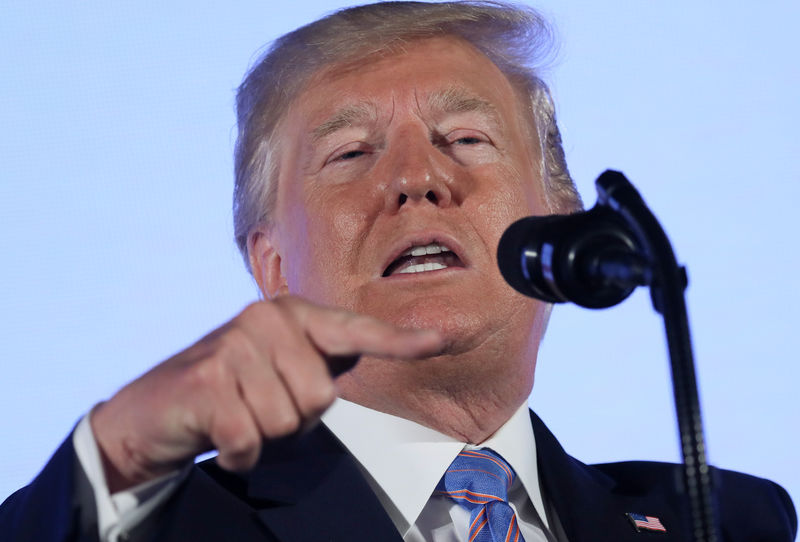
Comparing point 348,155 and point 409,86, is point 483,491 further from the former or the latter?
point 409,86

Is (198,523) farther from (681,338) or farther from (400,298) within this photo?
(681,338)

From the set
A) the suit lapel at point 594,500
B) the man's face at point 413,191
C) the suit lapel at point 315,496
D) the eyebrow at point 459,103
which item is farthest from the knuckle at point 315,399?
the eyebrow at point 459,103

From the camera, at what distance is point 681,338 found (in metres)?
1.17

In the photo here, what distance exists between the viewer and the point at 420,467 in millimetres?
2121

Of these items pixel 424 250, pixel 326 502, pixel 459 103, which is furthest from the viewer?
pixel 459 103

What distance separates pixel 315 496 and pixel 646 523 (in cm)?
86

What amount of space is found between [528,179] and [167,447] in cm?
141

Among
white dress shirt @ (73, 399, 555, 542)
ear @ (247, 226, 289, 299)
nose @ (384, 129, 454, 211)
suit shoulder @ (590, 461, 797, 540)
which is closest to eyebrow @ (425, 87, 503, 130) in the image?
nose @ (384, 129, 454, 211)

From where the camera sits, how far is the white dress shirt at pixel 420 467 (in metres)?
2.08

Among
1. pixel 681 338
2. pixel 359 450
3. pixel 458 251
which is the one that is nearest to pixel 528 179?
pixel 458 251

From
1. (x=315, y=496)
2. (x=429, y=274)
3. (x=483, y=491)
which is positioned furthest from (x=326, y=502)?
(x=429, y=274)

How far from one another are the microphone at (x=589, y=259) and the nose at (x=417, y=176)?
2.83 ft

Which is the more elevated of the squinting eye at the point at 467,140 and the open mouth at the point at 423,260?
the squinting eye at the point at 467,140

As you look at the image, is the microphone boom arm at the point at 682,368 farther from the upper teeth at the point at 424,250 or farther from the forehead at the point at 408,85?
the forehead at the point at 408,85
